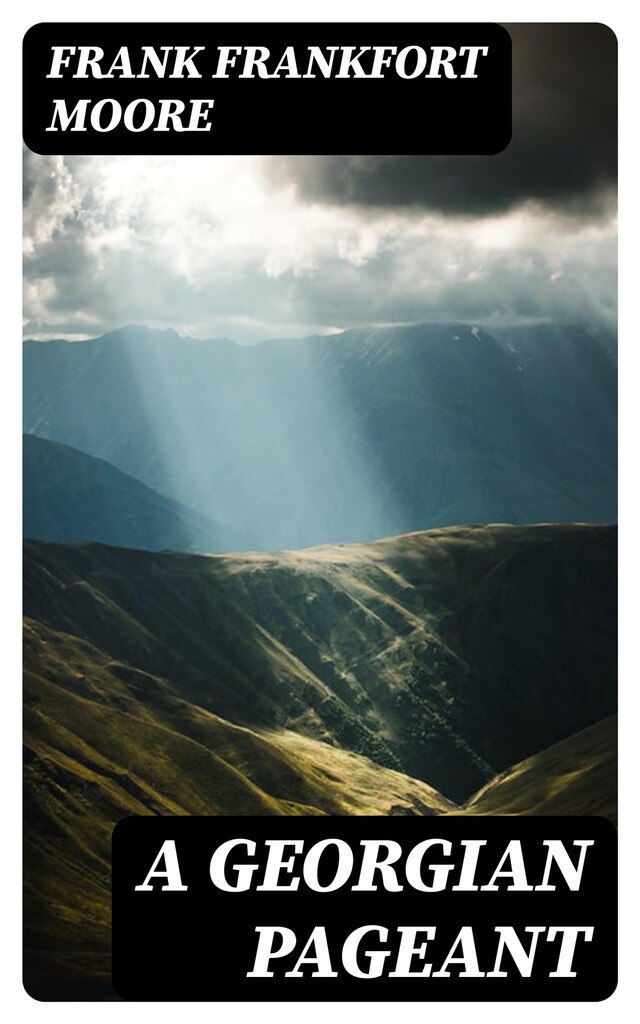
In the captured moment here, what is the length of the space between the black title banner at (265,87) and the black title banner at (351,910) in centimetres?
2199

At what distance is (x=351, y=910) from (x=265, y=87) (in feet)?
86.2

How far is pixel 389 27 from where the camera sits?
126ft

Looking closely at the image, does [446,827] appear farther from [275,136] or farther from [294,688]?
[294,688]

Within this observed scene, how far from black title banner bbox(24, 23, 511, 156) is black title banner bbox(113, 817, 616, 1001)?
A: 2199 centimetres

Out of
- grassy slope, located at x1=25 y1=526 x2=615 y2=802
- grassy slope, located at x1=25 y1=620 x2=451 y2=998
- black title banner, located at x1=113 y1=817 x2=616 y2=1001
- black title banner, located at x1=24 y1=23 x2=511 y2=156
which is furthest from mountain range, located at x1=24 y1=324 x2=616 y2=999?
black title banner, located at x1=24 y1=23 x2=511 y2=156

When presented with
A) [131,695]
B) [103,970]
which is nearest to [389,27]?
[103,970]

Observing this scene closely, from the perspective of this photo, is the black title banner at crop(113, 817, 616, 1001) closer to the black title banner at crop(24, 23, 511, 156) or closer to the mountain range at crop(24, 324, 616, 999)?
the mountain range at crop(24, 324, 616, 999)

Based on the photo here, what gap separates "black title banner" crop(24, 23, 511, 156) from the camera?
38.6 meters

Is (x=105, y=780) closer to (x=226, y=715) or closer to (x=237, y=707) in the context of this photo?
(x=226, y=715)

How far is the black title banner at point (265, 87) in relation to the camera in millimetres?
38625

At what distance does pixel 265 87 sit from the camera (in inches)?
1554

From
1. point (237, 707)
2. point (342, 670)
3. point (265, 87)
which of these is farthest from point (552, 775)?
point (265, 87)

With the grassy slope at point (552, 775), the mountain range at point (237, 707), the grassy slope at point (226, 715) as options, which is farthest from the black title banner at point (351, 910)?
the grassy slope at point (552, 775)

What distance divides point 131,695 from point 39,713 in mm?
25814
